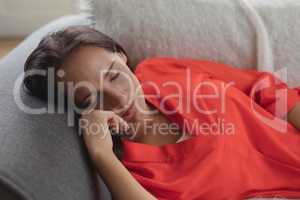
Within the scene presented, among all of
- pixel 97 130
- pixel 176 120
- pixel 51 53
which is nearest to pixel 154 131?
pixel 176 120

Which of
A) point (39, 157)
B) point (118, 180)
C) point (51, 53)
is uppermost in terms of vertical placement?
point (51, 53)

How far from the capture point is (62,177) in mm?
825

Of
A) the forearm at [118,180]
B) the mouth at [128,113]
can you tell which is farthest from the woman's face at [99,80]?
the forearm at [118,180]

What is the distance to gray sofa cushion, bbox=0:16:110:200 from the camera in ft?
2.45

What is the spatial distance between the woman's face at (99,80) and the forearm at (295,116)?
418mm

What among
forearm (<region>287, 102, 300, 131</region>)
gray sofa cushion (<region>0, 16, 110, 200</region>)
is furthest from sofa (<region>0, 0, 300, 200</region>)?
forearm (<region>287, 102, 300, 131</region>)

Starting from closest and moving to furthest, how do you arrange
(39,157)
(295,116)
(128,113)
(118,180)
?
(39,157)
(118,180)
(128,113)
(295,116)

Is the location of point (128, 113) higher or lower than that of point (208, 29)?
lower

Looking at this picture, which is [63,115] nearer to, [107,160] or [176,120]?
[107,160]

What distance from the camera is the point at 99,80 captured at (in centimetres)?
100

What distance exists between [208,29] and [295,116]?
0.32 metres

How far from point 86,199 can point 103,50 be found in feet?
1.16

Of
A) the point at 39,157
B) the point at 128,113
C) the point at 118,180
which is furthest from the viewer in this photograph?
the point at 128,113

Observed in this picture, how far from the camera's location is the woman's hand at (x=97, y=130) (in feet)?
3.13
